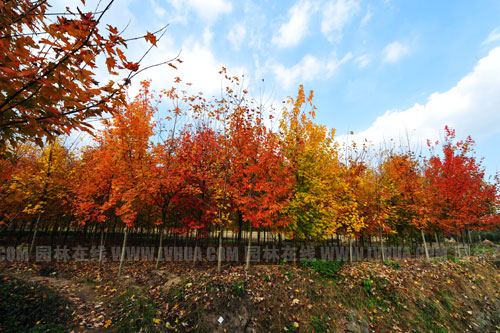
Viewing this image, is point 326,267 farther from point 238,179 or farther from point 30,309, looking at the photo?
point 30,309

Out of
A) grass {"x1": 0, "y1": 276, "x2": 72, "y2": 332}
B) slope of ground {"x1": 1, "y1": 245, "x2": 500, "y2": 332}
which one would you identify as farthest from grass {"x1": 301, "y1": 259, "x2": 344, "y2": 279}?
grass {"x1": 0, "y1": 276, "x2": 72, "y2": 332}

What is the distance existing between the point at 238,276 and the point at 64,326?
542 centimetres

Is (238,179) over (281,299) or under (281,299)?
over

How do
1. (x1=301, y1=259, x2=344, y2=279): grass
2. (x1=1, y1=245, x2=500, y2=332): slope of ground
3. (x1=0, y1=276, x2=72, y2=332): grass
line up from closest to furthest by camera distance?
(x1=0, y1=276, x2=72, y2=332): grass, (x1=1, y1=245, x2=500, y2=332): slope of ground, (x1=301, y1=259, x2=344, y2=279): grass

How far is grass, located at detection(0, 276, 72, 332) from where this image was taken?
5.64 m

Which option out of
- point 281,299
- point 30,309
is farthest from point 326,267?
point 30,309

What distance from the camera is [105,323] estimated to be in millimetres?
6352

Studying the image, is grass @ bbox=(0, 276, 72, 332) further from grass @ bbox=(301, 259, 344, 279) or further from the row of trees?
grass @ bbox=(301, 259, 344, 279)

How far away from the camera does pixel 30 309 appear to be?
6.21m

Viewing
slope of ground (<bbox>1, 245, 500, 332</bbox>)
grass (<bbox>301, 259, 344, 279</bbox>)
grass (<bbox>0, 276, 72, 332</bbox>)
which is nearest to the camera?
grass (<bbox>0, 276, 72, 332</bbox>)

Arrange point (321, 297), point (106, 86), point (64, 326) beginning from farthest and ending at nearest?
point (321, 297), point (64, 326), point (106, 86)

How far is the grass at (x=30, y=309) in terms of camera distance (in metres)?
5.64

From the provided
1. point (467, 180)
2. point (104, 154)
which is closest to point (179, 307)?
point (104, 154)

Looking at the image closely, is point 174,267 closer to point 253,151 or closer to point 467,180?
point 253,151
